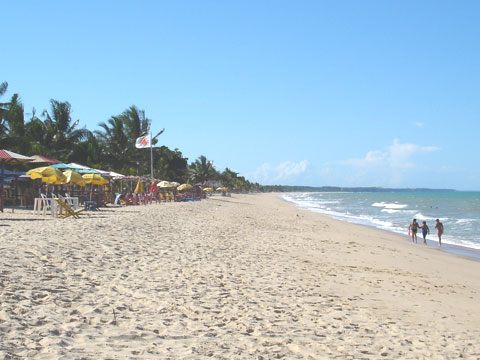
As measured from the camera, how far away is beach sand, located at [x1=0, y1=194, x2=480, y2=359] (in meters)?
3.66

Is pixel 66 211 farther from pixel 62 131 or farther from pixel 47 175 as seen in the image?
pixel 62 131

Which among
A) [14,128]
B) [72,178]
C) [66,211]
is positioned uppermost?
[14,128]

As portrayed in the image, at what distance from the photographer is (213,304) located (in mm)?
5012

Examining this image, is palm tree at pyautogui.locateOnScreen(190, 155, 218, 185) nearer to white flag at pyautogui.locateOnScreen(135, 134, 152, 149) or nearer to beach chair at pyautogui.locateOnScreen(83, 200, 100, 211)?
white flag at pyautogui.locateOnScreen(135, 134, 152, 149)

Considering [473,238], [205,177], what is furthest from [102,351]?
[205,177]

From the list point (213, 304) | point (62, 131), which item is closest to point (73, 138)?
point (62, 131)

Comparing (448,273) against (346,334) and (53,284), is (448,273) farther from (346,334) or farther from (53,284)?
(53,284)

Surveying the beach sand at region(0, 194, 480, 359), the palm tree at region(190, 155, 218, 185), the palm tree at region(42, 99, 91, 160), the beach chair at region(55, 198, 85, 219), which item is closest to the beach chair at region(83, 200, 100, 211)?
the beach chair at region(55, 198, 85, 219)

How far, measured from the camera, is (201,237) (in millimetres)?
10969

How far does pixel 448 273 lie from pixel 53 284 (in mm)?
7942

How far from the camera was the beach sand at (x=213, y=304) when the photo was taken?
12.0 ft

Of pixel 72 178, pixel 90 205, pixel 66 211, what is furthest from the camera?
pixel 90 205

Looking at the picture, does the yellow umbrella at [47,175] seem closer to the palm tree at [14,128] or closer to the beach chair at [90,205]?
the beach chair at [90,205]

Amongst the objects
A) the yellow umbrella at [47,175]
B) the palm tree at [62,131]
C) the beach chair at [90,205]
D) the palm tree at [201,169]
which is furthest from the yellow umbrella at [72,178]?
the palm tree at [201,169]
